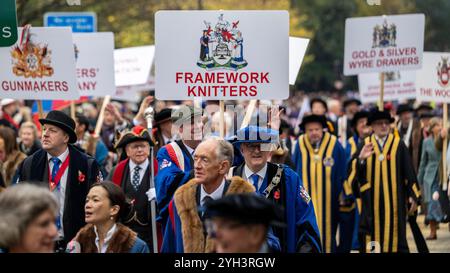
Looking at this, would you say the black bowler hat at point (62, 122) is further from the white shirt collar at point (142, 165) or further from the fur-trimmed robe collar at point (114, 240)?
the fur-trimmed robe collar at point (114, 240)

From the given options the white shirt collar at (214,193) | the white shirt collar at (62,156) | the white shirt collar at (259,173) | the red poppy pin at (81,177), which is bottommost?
the red poppy pin at (81,177)

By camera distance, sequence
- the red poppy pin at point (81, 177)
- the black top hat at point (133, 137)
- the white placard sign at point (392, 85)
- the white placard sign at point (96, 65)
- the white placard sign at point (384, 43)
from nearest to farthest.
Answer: the red poppy pin at point (81, 177) → the black top hat at point (133, 137) → the white placard sign at point (96, 65) → the white placard sign at point (384, 43) → the white placard sign at point (392, 85)

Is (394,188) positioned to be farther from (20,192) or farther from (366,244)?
(20,192)

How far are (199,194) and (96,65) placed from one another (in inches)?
279

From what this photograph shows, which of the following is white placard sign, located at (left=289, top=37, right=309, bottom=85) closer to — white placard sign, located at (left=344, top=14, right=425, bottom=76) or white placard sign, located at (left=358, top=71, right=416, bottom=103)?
white placard sign, located at (left=344, top=14, right=425, bottom=76)

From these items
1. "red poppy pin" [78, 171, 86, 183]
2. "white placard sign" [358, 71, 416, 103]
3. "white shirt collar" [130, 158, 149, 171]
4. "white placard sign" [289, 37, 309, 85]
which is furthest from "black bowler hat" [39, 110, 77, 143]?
"white placard sign" [358, 71, 416, 103]

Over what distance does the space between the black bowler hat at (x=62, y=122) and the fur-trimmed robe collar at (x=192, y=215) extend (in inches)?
109

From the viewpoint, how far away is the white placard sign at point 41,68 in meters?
12.1

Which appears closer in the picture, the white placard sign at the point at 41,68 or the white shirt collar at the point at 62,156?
the white shirt collar at the point at 62,156

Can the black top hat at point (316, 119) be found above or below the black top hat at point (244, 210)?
above

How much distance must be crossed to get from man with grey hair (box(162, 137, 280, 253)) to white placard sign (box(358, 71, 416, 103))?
41.7 feet

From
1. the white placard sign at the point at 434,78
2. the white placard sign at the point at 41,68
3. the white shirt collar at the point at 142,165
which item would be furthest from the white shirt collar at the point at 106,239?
the white placard sign at the point at 434,78

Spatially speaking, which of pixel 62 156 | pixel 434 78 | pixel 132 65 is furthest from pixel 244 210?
pixel 132 65

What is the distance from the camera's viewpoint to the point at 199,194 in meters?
8.15
